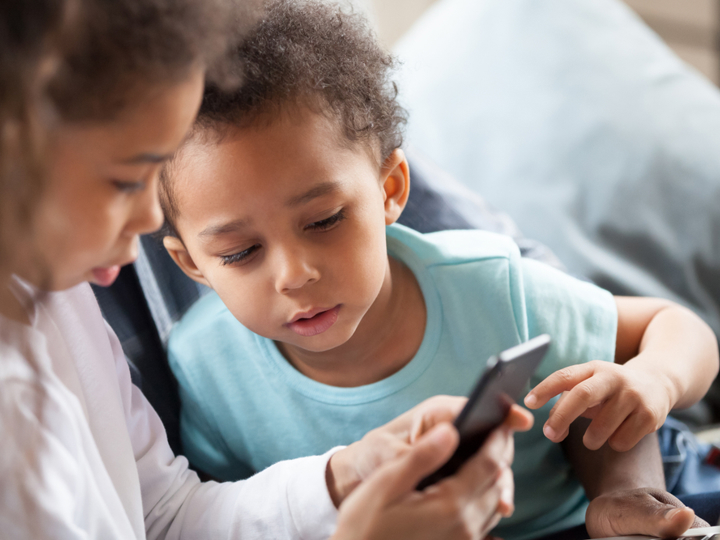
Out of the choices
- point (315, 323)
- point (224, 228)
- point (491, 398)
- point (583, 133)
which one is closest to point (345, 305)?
point (315, 323)

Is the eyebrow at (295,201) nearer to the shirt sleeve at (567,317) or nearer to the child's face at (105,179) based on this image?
the child's face at (105,179)

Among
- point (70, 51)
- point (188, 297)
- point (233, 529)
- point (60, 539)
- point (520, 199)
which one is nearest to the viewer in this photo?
point (70, 51)

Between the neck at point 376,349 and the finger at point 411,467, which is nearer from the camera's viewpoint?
the finger at point 411,467

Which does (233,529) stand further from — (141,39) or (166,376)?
(141,39)

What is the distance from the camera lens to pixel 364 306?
64 centimetres

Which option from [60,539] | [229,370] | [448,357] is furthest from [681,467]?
[60,539]

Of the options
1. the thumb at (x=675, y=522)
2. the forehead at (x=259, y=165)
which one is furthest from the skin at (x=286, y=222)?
the thumb at (x=675, y=522)

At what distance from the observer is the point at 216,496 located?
0.67 metres

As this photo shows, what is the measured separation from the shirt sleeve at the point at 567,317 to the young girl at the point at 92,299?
9.3 inches

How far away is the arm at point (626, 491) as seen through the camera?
20.6 inches

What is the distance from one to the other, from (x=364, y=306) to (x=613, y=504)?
29cm

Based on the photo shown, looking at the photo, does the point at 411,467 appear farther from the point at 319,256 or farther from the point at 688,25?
the point at 688,25

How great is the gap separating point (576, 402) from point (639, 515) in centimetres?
10

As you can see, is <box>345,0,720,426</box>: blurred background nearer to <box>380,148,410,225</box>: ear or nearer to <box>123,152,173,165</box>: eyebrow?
<box>380,148,410,225</box>: ear
